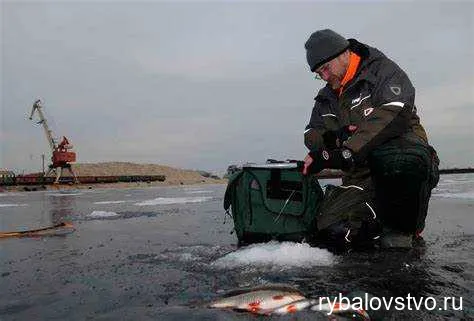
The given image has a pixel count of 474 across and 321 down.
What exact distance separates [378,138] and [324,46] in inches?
38.9

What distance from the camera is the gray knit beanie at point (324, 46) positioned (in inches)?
161

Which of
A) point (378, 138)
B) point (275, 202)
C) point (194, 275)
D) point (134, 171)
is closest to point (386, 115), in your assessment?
point (378, 138)

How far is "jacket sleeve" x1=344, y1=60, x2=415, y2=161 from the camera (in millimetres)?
3908

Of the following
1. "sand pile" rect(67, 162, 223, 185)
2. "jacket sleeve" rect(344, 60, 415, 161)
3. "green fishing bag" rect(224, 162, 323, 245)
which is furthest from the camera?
"sand pile" rect(67, 162, 223, 185)

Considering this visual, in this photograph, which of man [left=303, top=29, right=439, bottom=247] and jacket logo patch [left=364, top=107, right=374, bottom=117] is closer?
man [left=303, top=29, right=439, bottom=247]

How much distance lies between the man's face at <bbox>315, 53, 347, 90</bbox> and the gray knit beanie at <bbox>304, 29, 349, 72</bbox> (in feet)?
0.28

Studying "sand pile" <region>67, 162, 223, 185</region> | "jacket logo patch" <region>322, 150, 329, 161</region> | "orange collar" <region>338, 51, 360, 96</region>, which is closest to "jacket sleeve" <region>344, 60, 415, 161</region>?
"jacket logo patch" <region>322, 150, 329, 161</region>

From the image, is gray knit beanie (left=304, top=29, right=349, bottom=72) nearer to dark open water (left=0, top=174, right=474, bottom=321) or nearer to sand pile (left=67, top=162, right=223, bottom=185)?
dark open water (left=0, top=174, right=474, bottom=321)

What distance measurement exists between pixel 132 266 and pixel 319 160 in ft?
6.51

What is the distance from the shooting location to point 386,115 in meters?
3.91

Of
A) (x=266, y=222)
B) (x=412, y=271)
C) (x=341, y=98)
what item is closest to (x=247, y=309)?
(x=412, y=271)

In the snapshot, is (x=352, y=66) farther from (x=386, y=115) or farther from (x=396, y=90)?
(x=386, y=115)

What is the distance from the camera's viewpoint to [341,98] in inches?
175

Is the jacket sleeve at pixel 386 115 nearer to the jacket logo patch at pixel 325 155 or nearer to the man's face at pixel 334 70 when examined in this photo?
the jacket logo patch at pixel 325 155
